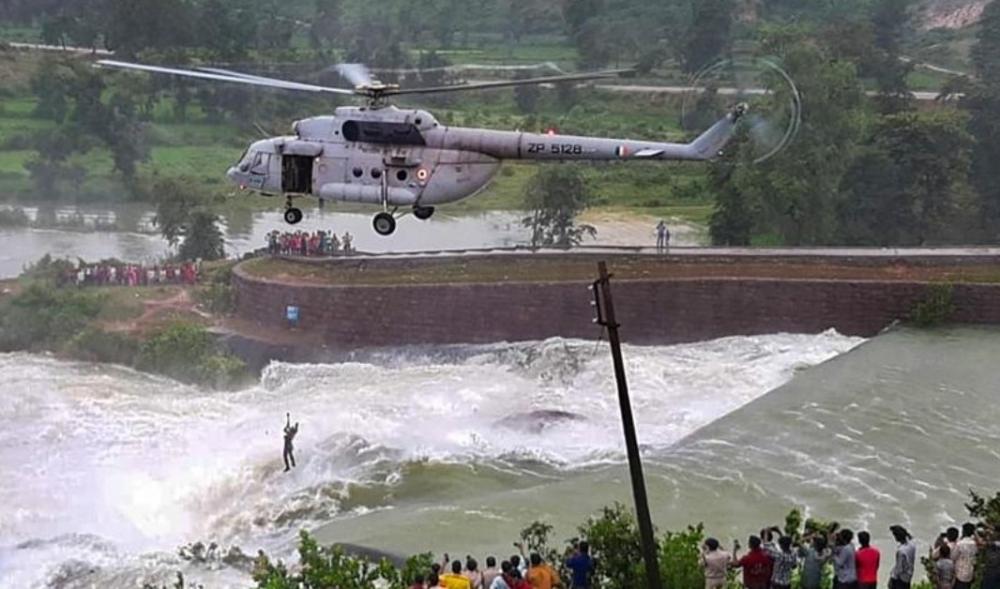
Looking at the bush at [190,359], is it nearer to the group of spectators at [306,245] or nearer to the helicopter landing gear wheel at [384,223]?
the group of spectators at [306,245]

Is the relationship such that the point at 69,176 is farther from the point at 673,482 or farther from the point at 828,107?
the point at 673,482

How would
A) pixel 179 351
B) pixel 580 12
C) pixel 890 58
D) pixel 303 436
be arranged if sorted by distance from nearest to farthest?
1. pixel 303 436
2. pixel 179 351
3. pixel 890 58
4. pixel 580 12

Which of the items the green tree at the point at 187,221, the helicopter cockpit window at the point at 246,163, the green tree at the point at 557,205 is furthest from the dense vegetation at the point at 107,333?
the helicopter cockpit window at the point at 246,163

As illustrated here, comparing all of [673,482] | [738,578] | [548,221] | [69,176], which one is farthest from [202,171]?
[738,578]

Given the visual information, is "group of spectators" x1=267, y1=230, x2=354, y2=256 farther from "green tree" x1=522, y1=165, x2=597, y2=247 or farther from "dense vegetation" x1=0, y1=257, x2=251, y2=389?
"green tree" x1=522, y1=165, x2=597, y2=247

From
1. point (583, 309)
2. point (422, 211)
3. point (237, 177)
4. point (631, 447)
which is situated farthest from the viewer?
point (583, 309)

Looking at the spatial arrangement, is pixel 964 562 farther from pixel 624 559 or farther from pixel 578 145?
pixel 578 145

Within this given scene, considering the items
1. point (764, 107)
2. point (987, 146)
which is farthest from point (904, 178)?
point (764, 107)
